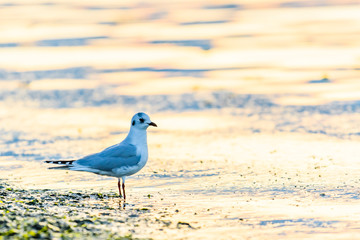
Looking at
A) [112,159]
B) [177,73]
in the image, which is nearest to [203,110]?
[177,73]

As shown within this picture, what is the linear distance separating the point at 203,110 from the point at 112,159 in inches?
166

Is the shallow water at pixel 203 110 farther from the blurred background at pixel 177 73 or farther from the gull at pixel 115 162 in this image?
the gull at pixel 115 162

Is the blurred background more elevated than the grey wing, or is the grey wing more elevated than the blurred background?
the blurred background

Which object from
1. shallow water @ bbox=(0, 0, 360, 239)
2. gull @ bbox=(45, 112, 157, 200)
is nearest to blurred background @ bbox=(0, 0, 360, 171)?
shallow water @ bbox=(0, 0, 360, 239)

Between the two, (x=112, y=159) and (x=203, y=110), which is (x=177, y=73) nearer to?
(x=203, y=110)

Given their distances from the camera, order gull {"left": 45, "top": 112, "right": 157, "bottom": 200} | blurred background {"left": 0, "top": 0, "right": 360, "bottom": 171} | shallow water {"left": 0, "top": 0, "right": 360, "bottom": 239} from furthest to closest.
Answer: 1. blurred background {"left": 0, "top": 0, "right": 360, "bottom": 171}
2. gull {"left": 45, "top": 112, "right": 157, "bottom": 200}
3. shallow water {"left": 0, "top": 0, "right": 360, "bottom": 239}

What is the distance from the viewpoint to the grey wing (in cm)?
864

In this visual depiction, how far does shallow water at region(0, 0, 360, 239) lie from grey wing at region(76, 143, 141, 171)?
343mm

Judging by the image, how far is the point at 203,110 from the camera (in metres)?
12.6

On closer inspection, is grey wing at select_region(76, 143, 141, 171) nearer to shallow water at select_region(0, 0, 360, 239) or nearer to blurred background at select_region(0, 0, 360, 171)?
shallow water at select_region(0, 0, 360, 239)

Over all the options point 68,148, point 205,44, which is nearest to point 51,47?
point 205,44

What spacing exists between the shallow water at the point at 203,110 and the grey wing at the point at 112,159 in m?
0.34

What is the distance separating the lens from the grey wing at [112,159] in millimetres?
8641

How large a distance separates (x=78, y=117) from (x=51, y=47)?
5804 mm
